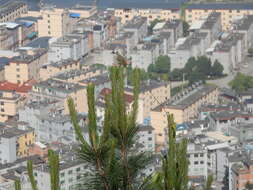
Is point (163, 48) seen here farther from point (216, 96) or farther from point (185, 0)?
point (185, 0)

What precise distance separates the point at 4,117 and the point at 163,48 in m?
3.80

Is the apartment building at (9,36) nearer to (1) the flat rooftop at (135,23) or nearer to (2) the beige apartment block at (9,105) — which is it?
(1) the flat rooftop at (135,23)

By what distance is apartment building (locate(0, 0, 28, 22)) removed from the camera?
16.0 metres

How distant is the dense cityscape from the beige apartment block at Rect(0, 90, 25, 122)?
2cm

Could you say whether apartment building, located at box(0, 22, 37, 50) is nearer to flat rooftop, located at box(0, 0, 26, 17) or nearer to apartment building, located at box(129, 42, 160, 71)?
flat rooftop, located at box(0, 0, 26, 17)

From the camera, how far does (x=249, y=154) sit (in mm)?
7867

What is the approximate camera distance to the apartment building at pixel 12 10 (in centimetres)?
1600

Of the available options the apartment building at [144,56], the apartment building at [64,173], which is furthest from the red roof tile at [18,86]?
the apartment building at [64,173]

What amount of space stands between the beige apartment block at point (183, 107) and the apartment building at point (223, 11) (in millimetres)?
4503

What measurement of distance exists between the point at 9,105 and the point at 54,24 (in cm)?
418

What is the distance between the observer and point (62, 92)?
429 inches

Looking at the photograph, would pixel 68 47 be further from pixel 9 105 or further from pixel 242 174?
pixel 242 174

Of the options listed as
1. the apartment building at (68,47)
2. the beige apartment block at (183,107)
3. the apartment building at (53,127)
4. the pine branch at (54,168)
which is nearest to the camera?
the pine branch at (54,168)

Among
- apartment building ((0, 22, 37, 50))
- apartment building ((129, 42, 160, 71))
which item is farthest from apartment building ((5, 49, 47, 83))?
apartment building ((129, 42, 160, 71))
